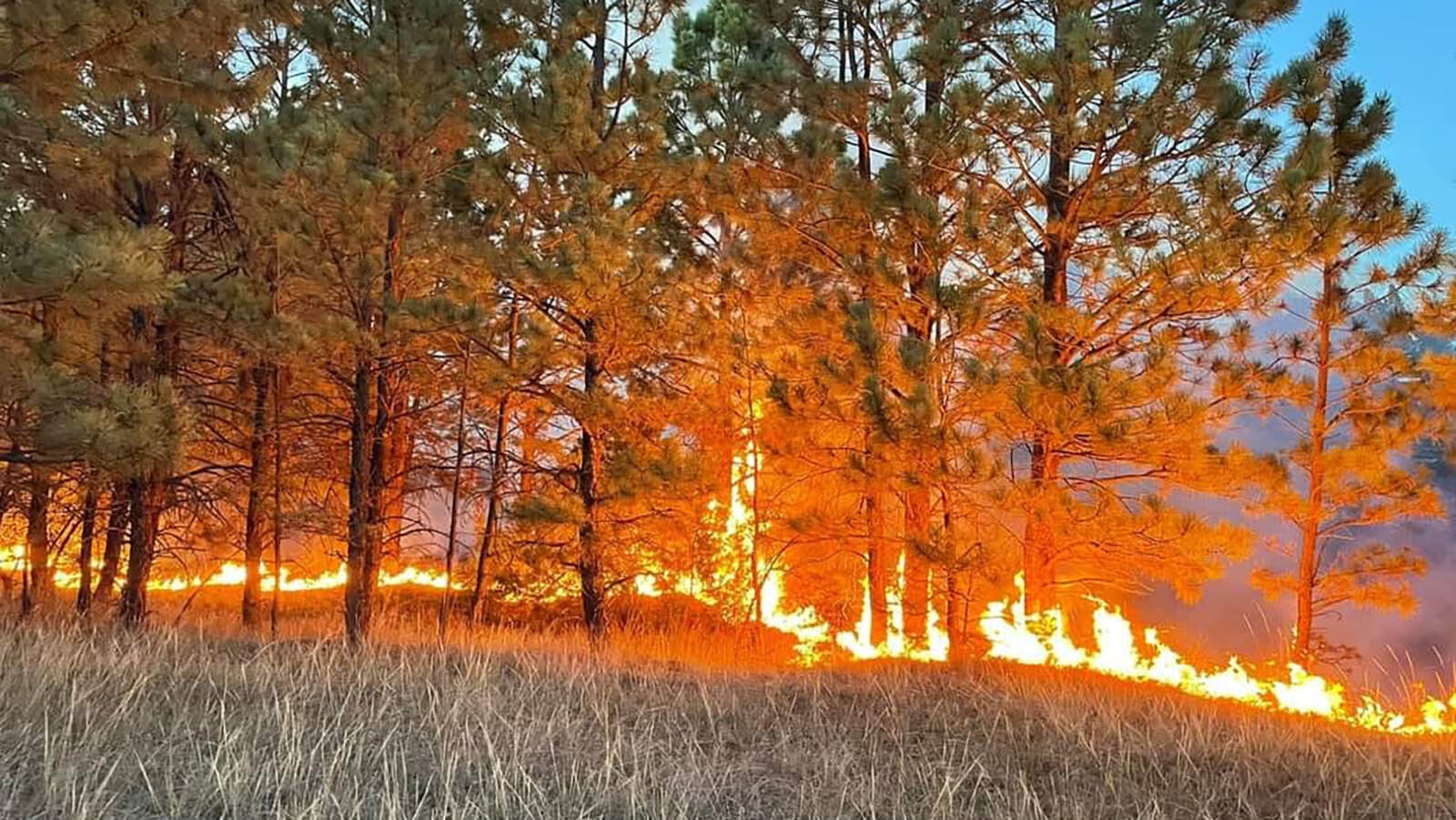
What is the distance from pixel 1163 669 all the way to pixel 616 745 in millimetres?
5327

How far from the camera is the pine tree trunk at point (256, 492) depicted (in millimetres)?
8711

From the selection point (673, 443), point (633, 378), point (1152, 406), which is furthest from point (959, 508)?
point (633, 378)

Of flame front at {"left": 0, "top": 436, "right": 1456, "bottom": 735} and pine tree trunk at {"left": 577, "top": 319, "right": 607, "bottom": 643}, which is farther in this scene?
pine tree trunk at {"left": 577, "top": 319, "right": 607, "bottom": 643}

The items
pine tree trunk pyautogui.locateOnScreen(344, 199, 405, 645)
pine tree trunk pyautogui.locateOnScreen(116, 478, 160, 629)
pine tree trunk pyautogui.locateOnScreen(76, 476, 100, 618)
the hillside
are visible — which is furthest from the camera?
pine tree trunk pyautogui.locateOnScreen(76, 476, 100, 618)

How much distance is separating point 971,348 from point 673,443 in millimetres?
3062

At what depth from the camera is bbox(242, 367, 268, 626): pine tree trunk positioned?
28.6ft

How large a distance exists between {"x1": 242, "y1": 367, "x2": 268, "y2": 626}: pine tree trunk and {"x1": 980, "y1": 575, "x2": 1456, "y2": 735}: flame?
6.78 metres

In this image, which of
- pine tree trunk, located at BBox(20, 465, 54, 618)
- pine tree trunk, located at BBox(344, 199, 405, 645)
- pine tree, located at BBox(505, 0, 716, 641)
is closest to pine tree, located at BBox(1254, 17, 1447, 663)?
pine tree, located at BBox(505, 0, 716, 641)

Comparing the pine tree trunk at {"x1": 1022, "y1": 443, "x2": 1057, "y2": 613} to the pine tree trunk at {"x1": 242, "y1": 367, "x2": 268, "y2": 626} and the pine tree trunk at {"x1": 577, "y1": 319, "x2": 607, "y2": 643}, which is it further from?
the pine tree trunk at {"x1": 242, "y1": 367, "x2": 268, "y2": 626}

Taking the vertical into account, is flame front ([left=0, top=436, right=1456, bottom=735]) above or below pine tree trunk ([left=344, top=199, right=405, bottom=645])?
below

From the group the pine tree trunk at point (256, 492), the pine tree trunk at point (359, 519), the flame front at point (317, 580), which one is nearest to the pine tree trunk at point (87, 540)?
the pine tree trunk at point (256, 492)

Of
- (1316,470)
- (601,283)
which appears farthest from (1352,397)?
(601,283)

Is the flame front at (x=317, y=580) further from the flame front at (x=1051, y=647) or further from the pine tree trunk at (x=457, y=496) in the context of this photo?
the pine tree trunk at (x=457, y=496)

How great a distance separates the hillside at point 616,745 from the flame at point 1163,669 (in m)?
1.32
